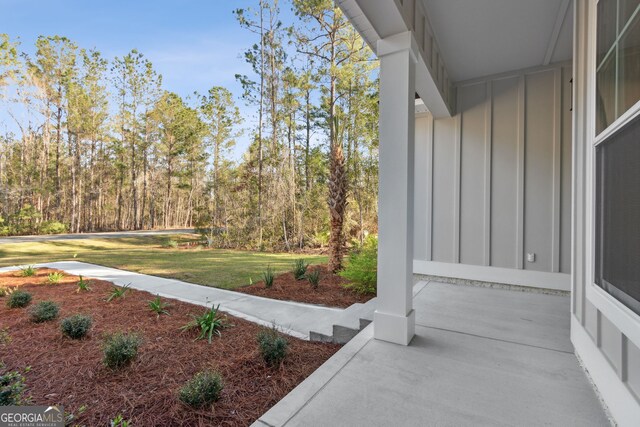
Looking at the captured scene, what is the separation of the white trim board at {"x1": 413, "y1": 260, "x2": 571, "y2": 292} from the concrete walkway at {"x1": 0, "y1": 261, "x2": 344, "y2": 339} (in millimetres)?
1803

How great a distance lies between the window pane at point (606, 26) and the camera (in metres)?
1.62

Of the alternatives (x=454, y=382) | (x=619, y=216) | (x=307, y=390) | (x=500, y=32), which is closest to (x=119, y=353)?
(x=307, y=390)

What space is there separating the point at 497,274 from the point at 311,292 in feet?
9.17

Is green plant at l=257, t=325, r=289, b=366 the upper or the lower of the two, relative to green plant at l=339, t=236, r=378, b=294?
lower

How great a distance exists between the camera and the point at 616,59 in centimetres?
156

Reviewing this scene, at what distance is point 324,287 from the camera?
4.95 m

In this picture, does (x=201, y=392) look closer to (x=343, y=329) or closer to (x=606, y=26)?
(x=343, y=329)

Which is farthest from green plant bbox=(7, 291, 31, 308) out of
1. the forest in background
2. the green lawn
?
the forest in background

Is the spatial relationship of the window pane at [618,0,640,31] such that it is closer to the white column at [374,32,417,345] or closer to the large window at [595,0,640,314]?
the large window at [595,0,640,314]

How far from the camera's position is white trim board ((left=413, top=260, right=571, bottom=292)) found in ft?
12.6

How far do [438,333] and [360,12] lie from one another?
274 centimetres

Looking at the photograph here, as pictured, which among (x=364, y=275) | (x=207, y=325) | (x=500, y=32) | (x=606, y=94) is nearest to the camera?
(x=606, y=94)

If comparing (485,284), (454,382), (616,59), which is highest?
(616,59)

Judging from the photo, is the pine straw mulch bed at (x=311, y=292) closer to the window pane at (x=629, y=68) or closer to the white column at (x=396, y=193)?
the white column at (x=396, y=193)
